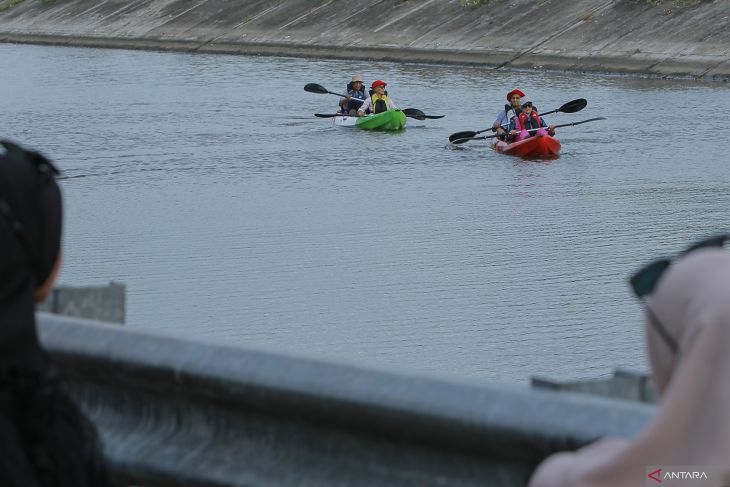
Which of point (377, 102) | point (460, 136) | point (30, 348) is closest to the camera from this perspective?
point (30, 348)

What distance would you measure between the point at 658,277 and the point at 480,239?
479 inches

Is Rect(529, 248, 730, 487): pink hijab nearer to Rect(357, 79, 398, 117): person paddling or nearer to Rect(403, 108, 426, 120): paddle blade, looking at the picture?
Rect(357, 79, 398, 117): person paddling

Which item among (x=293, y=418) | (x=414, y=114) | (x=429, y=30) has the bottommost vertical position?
(x=429, y=30)

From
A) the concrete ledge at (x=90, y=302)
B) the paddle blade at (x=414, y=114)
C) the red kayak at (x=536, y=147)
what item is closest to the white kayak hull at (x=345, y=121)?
the paddle blade at (x=414, y=114)

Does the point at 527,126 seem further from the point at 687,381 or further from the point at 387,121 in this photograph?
the point at 687,381

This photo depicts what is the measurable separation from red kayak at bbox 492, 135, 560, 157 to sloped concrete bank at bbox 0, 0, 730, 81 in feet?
33.8

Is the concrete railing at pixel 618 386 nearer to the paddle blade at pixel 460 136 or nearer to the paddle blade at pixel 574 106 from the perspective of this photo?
the paddle blade at pixel 460 136

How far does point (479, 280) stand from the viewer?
12.6 meters

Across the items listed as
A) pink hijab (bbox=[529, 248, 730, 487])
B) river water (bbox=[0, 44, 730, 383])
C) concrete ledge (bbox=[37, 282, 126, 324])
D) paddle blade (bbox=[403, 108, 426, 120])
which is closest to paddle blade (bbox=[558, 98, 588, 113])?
river water (bbox=[0, 44, 730, 383])

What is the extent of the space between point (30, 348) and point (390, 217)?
13.3 metres

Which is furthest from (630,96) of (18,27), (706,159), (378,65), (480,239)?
(18,27)

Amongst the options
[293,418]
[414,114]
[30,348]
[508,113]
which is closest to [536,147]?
[508,113]

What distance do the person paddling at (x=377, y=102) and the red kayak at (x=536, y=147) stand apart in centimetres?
410

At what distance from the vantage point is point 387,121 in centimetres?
2519
